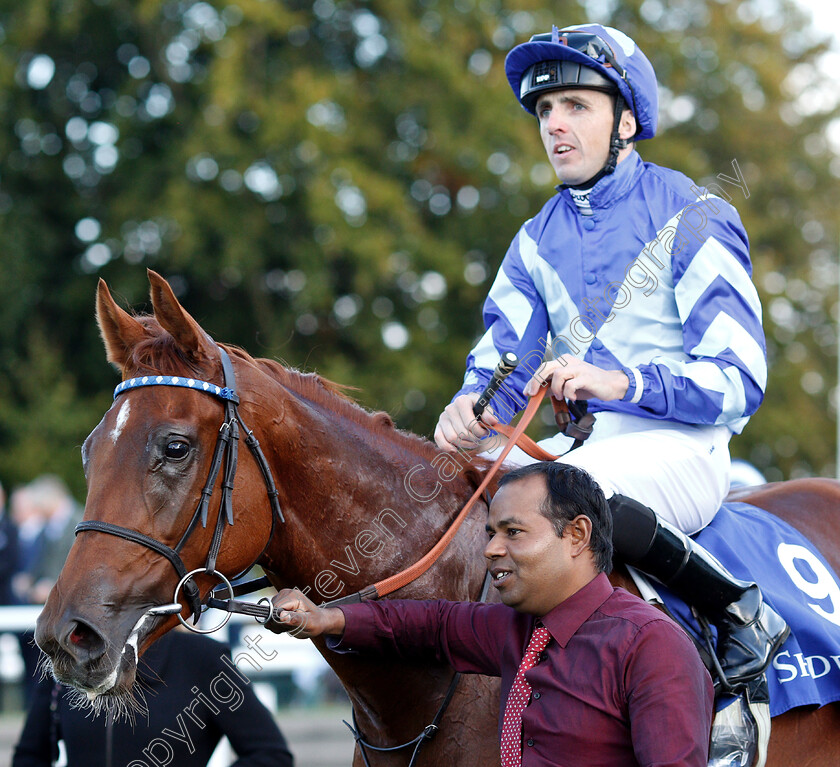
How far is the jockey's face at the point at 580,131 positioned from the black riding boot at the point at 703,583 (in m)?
1.13

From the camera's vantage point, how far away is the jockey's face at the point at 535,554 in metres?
2.35

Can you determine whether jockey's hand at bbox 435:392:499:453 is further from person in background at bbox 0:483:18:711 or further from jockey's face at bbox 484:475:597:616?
person in background at bbox 0:483:18:711

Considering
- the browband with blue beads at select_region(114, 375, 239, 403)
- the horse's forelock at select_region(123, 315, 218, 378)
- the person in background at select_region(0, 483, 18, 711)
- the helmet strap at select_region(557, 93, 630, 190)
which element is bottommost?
the person in background at select_region(0, 483, 18, 711)

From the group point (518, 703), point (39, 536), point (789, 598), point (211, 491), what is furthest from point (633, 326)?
point (39, 536)

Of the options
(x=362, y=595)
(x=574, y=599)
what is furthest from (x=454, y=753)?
(x=574, y=599)

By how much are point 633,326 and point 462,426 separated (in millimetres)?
641

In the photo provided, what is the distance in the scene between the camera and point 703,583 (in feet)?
9.27

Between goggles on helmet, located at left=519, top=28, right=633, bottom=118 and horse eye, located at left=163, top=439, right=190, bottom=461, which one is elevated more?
goggles on helmet, located at left=519, top=28, right=633, bottom=118

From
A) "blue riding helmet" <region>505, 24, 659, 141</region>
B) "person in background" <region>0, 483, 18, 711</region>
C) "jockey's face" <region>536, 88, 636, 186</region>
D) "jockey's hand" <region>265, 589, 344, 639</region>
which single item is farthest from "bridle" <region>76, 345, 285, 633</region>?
"person in background" <region>0, 483, 18, 711</region>

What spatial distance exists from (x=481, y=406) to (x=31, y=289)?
1320 centimetres

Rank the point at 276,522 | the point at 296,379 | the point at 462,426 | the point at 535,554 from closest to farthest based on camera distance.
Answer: the point at 535,554, the point at 276,522, the point at 296,379, the point at 462,426

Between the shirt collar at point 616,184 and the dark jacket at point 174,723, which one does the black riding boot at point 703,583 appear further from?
the dark jacket at point 174,723

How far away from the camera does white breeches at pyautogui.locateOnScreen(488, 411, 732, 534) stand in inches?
116

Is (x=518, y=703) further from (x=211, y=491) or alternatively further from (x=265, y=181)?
(x=265, y=181)
